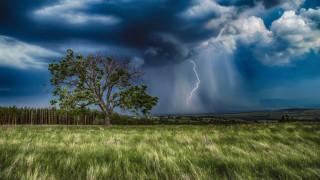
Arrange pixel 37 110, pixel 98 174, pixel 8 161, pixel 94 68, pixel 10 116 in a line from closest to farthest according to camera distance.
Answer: pixel 98 174 → pixel 8 161 → pixel 94 68 → pixel 10 116 → pixel 37 110

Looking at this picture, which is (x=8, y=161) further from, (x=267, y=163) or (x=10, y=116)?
(x=10, y=116)

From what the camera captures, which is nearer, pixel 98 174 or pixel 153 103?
pixel 98 174

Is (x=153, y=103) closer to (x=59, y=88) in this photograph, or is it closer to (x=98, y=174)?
(x=59, y=88)

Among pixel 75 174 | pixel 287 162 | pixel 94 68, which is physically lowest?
pixel 287 162

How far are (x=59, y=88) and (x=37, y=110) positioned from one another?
27.9 m

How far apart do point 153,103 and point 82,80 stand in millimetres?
10855

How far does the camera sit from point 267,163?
2.56 metres

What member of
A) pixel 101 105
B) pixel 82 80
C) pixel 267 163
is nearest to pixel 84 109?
pixel 101 105

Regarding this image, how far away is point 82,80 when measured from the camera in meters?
26.1

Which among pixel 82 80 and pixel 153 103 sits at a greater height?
pixel 82 80

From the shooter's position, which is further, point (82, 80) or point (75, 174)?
point (82, 80)

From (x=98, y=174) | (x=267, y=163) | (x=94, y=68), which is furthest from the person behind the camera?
(x=94, y=68)

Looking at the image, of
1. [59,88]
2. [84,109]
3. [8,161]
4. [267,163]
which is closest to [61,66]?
[59,88]

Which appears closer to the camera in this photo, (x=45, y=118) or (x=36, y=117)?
(x=36, y=117)
